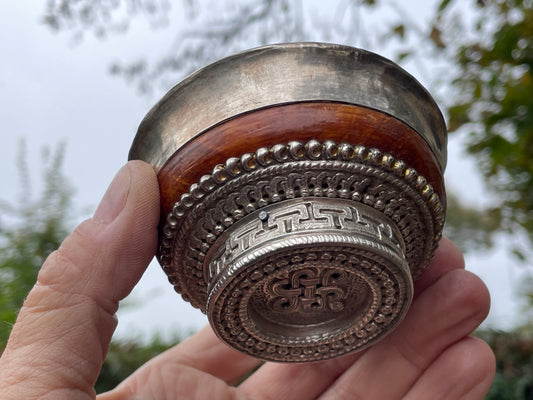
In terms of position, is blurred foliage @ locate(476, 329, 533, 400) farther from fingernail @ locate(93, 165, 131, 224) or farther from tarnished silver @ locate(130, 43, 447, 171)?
fingernail @ locate(93, 165, 131, 224)

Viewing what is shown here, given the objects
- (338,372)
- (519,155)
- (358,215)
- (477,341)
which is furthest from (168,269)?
(519,155)

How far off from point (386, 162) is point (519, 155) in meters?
1.07

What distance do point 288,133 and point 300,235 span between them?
193 mm

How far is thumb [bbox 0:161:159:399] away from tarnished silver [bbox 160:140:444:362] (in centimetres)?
8

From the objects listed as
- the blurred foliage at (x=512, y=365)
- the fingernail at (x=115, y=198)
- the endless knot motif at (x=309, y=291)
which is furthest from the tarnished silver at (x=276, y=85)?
the blurred foliage at (x=512, y=365)

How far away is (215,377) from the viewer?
1523 mm

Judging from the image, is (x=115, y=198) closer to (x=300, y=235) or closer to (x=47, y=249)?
(x=300, y=235)

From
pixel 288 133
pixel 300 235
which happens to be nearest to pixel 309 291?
pixel 300 235

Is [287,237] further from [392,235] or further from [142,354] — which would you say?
[142,354]

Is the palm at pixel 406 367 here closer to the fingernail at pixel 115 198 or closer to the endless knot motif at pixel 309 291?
the endless knot motif at pixel 309 291

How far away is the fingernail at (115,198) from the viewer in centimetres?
103

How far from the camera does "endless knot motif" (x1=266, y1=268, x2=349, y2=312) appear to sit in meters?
1.06

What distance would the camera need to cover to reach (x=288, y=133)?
94 cm

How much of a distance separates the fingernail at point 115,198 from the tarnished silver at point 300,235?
112 millimetres
